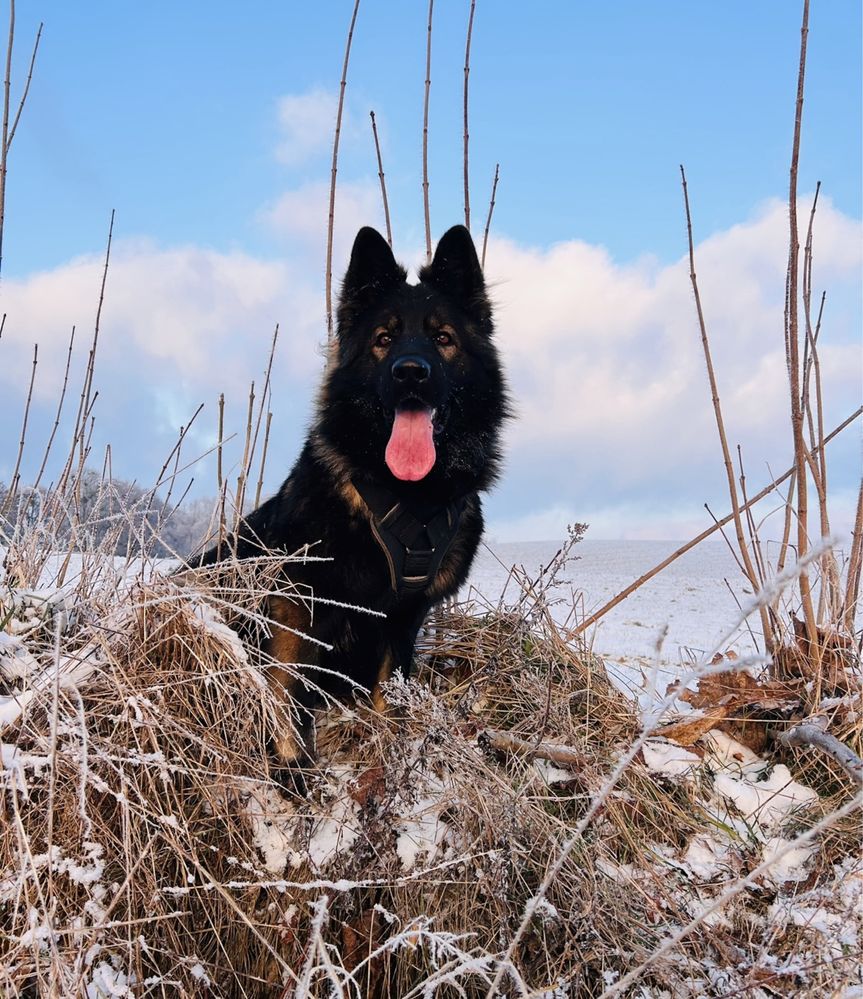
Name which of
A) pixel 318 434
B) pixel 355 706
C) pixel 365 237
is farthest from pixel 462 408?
pixel 355 706

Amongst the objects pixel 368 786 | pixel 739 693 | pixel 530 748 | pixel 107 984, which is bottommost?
pixel 107 984

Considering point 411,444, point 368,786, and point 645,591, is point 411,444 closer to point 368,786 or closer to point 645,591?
point 368,786

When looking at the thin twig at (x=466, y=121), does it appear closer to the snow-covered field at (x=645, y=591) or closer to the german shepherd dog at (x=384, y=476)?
the german shepherd dog at (x=384, y=476)

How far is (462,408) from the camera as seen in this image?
3232 millimetres

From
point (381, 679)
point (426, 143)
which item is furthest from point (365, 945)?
point (426, 143)

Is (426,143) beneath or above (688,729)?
above

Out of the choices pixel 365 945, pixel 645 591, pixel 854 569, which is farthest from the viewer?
pixel 645 591

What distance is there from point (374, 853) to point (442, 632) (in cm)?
139

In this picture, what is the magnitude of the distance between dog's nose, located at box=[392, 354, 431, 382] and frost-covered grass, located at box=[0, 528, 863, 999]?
959 millimetres

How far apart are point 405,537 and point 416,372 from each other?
0.65 metres

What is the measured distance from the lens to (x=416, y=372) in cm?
293

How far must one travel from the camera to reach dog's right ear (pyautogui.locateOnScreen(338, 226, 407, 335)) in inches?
130

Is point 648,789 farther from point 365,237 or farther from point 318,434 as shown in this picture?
point 365,237

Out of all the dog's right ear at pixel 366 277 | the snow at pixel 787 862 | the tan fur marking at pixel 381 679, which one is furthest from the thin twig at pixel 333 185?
the snow at pixel 787 862
